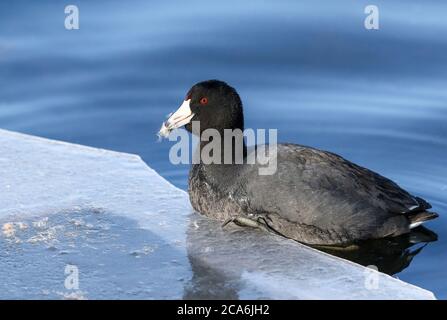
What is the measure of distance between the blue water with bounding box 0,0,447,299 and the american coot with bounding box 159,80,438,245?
2.86 ft

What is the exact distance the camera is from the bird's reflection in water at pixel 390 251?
6641 millimetres

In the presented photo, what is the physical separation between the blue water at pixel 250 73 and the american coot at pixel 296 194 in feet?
2.86

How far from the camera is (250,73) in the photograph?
9.92m

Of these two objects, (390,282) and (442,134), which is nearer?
(390,282)

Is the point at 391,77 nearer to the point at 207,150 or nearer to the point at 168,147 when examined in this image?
the point at 168,147

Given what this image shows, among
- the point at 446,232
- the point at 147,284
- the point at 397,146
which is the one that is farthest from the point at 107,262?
the point at 397,146

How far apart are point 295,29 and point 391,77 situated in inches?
50.6

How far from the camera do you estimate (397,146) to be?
28.1 feet
